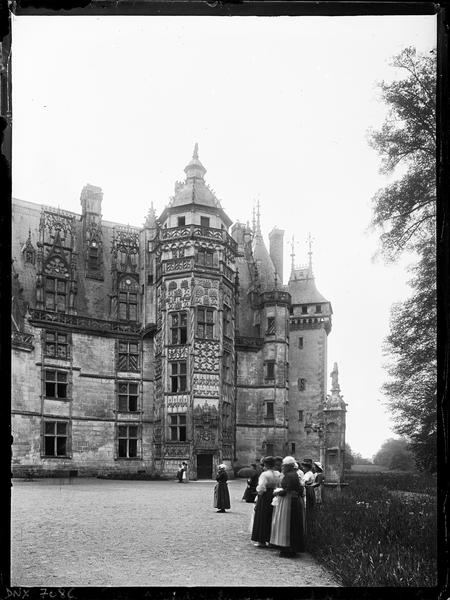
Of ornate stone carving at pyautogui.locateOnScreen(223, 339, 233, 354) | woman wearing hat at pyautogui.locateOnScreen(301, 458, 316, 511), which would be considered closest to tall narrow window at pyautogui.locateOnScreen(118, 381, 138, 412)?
ornate stone carving at pyautogui.locateOnScreen(223, 339, 233, 354)

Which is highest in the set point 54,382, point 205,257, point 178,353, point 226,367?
point 205,257

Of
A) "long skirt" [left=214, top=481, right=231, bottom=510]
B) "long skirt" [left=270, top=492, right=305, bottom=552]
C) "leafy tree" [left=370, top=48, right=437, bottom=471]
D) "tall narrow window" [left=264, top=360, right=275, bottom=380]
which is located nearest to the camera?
"leafy tree" [left=370, top=48, right=437, bottom=471]

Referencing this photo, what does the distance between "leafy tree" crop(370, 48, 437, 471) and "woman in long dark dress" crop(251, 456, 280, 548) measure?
2888mm

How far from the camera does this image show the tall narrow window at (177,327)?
27.3m

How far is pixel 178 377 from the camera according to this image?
→ 27.2 metres

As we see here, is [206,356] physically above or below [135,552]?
above

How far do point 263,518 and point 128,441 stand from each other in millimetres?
15950

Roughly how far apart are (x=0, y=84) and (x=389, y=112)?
183 inches

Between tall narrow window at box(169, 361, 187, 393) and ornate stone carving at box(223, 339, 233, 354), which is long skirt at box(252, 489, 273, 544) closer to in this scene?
tall narrow window at box(169, 361, 187, 393)

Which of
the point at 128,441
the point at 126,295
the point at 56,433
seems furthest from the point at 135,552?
the point at 128,441

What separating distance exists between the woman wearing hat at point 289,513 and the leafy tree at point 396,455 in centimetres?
145

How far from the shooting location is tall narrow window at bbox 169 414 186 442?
2702 cm

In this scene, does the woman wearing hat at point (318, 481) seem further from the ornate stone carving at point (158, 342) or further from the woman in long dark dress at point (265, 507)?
the ornate stone carving at point (158, 342)

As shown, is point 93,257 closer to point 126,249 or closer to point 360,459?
point 126,249
